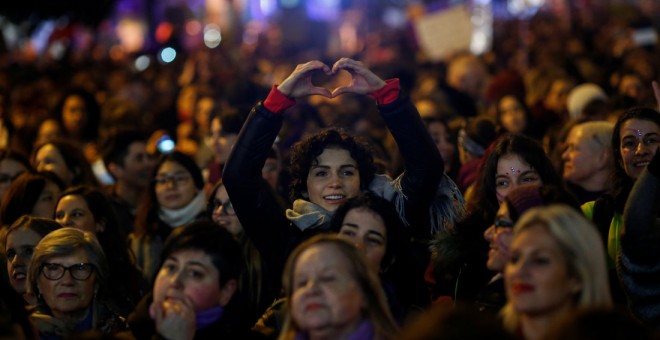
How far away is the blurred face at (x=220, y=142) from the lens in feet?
28.5

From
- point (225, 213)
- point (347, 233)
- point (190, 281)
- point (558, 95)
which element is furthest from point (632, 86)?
point (190, 281)

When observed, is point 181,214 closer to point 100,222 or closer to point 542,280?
point 100,222

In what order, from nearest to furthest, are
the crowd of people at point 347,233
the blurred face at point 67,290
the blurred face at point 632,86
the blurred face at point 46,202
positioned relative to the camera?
the crowd of people at point 347,233, the blurred face at point 67,290, the blurred face at point 46,202, the blurred face at point 632,86

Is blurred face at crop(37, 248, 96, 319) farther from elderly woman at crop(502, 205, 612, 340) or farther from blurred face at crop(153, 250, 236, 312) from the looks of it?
elderly woman at crop(502, 205, 612, 340)

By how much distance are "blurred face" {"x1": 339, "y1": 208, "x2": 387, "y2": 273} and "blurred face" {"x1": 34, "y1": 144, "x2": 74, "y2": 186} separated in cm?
404

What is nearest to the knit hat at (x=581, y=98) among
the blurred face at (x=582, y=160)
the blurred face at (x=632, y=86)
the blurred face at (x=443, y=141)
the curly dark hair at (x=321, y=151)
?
the blurred face at (x=632, y=86)

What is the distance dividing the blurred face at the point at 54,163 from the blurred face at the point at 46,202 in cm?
94

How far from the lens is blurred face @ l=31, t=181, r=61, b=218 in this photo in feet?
26.0

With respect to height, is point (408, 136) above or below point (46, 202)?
below

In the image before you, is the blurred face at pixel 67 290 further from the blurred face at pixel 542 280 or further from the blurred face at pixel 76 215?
the blurred face at pixel 542 280

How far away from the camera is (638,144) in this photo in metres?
6.41

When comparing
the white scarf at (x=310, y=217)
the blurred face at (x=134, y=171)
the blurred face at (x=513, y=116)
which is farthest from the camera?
the blurred face at (x=513, y=116)

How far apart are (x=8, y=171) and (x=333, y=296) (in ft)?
15.9

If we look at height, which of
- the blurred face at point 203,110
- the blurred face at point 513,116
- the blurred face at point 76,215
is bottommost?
the blurred face at point 513,116
